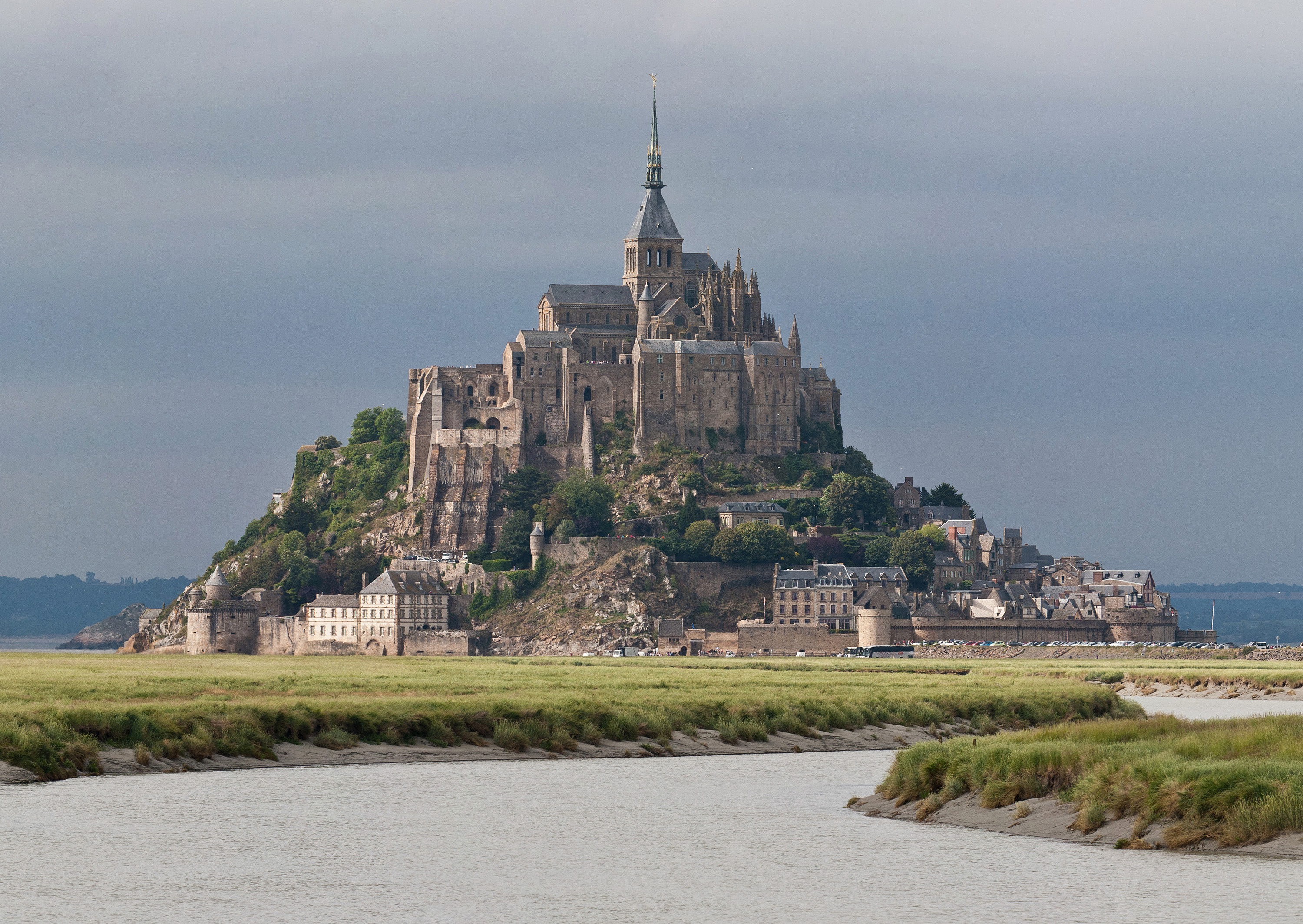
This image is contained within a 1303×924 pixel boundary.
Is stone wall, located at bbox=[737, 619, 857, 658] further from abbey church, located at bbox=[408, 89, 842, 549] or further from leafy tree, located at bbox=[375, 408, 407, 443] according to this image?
leafy tree, located at bbox=[375, 408, 407, 443]

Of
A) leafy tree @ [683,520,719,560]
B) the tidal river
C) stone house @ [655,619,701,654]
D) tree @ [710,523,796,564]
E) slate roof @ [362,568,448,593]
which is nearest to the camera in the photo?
the tidal river

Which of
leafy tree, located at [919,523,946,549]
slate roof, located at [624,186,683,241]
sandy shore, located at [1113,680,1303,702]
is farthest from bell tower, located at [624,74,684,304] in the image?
sandy shore, located at [1113,680,1303,702]

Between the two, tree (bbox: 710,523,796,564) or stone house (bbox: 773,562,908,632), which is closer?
stone house (bbox: 773,562,908,632)

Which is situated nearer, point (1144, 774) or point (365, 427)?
point (1144, 774)

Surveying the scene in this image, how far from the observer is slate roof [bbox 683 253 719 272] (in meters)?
173

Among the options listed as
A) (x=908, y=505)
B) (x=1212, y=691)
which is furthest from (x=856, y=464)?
(x=1212, y=691)

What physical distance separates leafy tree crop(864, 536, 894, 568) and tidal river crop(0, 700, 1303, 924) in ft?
354

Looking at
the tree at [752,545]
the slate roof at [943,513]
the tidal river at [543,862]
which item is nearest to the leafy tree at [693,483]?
the tree at [752,545]

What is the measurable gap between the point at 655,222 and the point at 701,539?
40621 millimetres

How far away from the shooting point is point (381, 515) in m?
160

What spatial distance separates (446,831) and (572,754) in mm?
14852

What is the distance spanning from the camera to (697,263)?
569 ft

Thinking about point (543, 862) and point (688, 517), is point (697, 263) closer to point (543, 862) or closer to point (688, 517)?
point (688, 517)

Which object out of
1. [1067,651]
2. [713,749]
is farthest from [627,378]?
[713,749]
